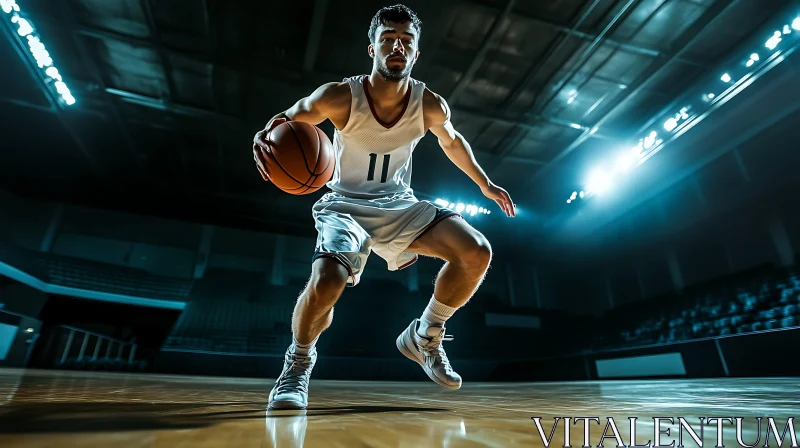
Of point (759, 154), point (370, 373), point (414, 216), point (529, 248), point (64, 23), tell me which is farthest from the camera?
point (529, 248)

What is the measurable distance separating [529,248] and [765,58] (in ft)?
21.0

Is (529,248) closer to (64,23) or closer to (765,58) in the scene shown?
(765,58)

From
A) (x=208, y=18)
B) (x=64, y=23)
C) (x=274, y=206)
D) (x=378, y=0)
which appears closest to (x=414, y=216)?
(x=378, y=0)

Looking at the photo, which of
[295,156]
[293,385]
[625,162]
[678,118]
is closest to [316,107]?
[295,156]

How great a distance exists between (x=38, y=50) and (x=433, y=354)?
269 inches

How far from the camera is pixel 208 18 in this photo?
4.90m

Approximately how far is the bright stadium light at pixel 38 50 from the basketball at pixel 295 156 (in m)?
5.75

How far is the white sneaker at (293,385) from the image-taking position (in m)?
1.05

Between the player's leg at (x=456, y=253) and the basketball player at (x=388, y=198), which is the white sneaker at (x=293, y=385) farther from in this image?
the player's leg at (x=456, y=253)

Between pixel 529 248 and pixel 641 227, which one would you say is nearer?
pixel 641 227

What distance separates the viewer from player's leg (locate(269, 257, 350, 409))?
115 cm

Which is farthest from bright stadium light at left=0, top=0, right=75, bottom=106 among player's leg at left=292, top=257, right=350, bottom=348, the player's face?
player's leg at left=292, top=257, right=350, bottom=348

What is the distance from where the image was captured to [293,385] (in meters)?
1.16

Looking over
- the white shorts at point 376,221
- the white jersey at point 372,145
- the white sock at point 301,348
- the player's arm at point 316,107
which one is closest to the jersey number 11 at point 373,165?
the white jersey at point 372,145
